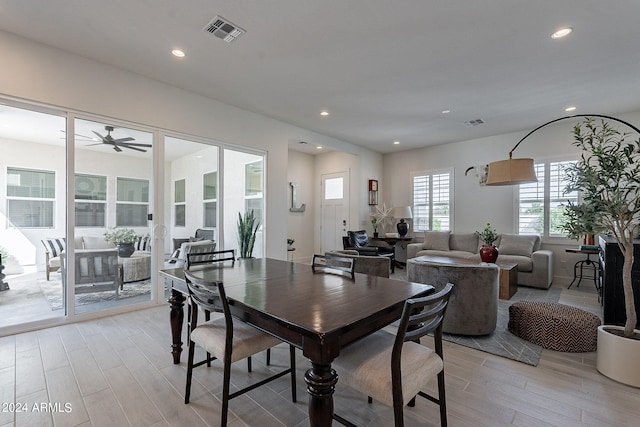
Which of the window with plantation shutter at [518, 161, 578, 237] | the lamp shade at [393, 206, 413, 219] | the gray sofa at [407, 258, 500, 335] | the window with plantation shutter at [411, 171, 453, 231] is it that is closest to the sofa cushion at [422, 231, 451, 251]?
the window with plantation shutter at [411, 171, 453, 231]

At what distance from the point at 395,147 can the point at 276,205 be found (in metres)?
3.72

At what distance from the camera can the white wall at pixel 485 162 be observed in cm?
537

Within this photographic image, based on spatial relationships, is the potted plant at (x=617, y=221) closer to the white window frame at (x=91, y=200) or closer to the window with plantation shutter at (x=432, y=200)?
the window with plantation shutter at (x=432, y=200)

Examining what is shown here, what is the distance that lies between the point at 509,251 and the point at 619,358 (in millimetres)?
3582

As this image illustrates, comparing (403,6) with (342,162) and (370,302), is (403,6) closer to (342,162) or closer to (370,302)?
(370,302)

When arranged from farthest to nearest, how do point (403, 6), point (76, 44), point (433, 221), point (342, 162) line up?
point (342, 162), point (433, 221), point (76, 44), point (403, 6)

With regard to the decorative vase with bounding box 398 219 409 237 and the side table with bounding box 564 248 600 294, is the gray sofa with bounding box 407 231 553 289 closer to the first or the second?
the side table with bounding box 564 248 600 294

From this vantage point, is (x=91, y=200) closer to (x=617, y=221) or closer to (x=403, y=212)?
(x=617, y=221)

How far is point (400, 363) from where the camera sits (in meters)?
1.32

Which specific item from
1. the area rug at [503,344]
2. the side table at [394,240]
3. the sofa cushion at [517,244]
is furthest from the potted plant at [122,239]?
the sofa cushion at [517,244]

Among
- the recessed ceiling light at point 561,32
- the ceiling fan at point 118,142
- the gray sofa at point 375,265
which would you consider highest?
the recessed ceiling light at point 561,32

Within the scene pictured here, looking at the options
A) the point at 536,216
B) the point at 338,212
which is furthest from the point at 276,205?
the point at 536,216

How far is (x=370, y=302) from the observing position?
5.08 feet

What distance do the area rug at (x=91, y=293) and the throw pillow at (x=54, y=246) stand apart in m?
0.46
